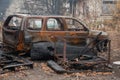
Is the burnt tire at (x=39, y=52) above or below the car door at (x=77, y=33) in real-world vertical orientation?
below

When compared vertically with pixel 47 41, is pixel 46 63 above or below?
below

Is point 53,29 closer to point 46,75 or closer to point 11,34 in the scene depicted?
point 11,34

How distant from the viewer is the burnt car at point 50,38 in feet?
36.9

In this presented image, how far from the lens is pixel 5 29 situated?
12477 mm

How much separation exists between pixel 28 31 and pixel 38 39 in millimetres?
479

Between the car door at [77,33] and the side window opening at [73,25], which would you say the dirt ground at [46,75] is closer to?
the car door at [77,33]

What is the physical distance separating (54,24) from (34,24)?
0.76 meters

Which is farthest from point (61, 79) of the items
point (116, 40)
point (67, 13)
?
point (67, 13)

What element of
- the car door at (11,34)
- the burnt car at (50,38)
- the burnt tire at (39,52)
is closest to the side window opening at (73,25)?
the burnt car at (50,38)

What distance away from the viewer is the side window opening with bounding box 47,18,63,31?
11719 mm

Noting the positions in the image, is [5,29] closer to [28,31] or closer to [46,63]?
[28,31]

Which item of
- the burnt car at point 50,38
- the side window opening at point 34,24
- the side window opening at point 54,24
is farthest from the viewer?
the side window opening at point 54,24

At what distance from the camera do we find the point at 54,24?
11867 mm

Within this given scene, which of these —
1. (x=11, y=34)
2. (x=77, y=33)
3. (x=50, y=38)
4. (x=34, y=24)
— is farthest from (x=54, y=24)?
(x=11, y=34)
